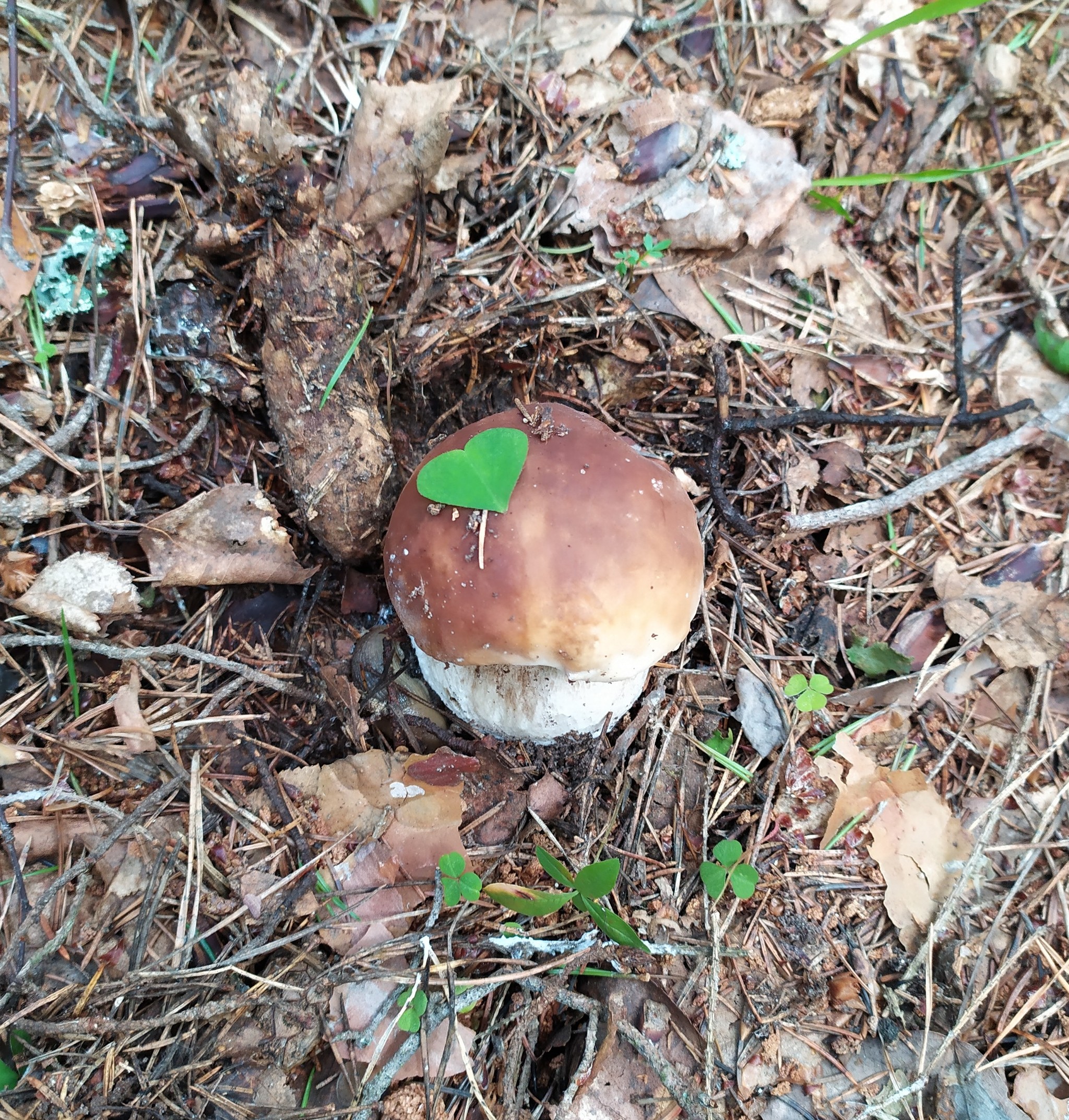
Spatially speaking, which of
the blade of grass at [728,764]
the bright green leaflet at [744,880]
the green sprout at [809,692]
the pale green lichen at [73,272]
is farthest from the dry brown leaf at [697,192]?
the bright green leaflet at [744,880]

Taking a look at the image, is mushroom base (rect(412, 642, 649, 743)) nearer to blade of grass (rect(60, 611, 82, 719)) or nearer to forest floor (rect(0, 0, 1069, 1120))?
forest floor (rect(0, 0, 1069, 1120))

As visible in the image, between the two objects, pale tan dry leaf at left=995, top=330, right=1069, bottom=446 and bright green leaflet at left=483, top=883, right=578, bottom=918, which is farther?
pale tan dry leaf at left=995, top=330, right=1069, bottom=446

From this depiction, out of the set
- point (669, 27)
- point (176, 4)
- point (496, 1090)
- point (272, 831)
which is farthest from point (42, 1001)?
point (669, 27)

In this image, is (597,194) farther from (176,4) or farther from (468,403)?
(176,4)

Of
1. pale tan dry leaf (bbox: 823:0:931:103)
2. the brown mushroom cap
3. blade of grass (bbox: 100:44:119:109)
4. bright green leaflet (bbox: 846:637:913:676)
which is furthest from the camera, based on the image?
pale tan dry leaf (bbox: 823:0:931:103)

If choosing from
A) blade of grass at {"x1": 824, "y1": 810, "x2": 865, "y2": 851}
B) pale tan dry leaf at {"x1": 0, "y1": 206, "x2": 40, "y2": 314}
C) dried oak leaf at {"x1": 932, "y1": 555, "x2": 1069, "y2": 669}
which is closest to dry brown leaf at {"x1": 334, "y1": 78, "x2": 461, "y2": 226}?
pale tan dry leaf at {"x1": 0, "y1": 206, "x2": 40, "y2": 314}

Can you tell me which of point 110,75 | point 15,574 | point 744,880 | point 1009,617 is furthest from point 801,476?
point 110,75
